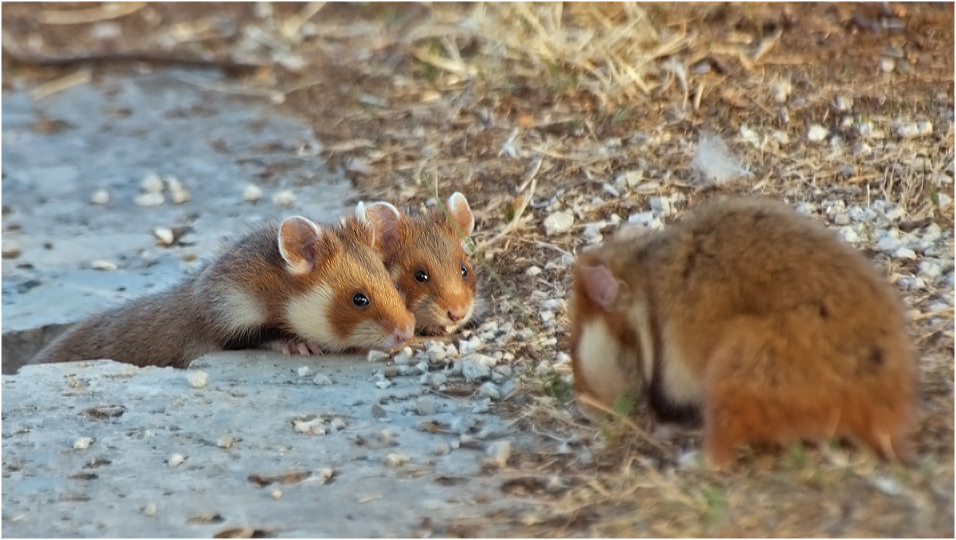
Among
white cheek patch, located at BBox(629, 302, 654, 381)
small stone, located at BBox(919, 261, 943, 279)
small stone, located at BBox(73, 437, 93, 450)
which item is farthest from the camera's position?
small stone, located at BBox(919, 261, 943, 279)

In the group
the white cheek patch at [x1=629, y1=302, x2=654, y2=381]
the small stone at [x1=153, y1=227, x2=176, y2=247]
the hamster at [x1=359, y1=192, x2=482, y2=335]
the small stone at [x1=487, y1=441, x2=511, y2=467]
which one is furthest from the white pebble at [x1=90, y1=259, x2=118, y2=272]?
the white cheek patch at [x1=629, y1=302, x2=654, y2=381]

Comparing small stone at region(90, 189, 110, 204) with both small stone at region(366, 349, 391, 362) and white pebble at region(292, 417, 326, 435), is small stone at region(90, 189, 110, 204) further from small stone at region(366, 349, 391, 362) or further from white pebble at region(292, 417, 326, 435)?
white pebble at region(292, 417, 326, 435)

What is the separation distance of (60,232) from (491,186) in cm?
289

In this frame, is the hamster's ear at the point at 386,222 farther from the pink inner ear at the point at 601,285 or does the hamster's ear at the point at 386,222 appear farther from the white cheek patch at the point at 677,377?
the white cheek patch at the point at 677,377

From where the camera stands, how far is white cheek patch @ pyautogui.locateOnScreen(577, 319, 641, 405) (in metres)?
3.93

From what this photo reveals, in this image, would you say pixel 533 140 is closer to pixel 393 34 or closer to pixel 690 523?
pixel 393 34

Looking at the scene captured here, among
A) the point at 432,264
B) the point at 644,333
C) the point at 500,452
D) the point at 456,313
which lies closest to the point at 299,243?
the point at 432,264

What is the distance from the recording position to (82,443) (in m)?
4.42

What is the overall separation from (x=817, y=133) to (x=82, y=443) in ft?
14.1

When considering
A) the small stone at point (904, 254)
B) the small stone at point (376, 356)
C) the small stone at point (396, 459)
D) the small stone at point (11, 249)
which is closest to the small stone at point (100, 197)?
the small stone at point (11, 249)

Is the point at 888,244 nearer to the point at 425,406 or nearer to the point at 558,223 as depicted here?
the point at 558,223

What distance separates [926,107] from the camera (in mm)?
6516

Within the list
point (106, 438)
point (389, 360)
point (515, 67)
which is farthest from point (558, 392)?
point (515, 67)

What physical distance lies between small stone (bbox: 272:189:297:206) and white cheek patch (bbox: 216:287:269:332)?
1.79 metres
